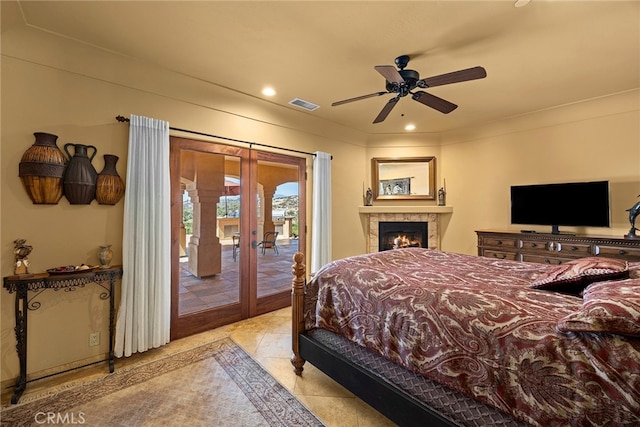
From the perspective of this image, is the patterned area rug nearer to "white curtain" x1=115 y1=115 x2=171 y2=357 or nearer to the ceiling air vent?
"white curtain" x1=115 y1=115 x2=171 y2=357

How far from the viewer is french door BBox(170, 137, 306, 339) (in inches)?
125

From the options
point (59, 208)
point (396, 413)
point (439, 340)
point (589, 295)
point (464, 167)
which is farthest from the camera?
point (464, 167)

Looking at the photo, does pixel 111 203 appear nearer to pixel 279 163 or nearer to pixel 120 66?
pixel 120 66

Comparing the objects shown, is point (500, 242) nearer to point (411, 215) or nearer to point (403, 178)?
point (411, 215)

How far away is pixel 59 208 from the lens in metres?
2.44

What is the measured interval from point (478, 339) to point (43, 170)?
3.33 meters

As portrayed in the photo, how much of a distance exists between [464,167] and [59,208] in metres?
5.64

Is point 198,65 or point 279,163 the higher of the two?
point 198,65

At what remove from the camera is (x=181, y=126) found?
123 inches

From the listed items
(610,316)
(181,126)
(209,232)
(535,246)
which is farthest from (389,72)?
(535,246)

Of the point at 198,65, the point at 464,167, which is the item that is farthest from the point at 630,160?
the point at 198,65

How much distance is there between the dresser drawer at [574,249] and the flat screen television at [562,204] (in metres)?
0.25

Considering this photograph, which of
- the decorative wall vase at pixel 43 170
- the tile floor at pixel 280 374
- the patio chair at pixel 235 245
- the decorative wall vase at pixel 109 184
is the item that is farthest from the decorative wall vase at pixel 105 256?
the patio chair at pixel 235 245

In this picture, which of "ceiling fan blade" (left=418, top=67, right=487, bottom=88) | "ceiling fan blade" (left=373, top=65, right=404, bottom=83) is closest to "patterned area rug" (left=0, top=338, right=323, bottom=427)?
"ceiling fan blade" (left=373, top=65, right=404, bottom=83)
